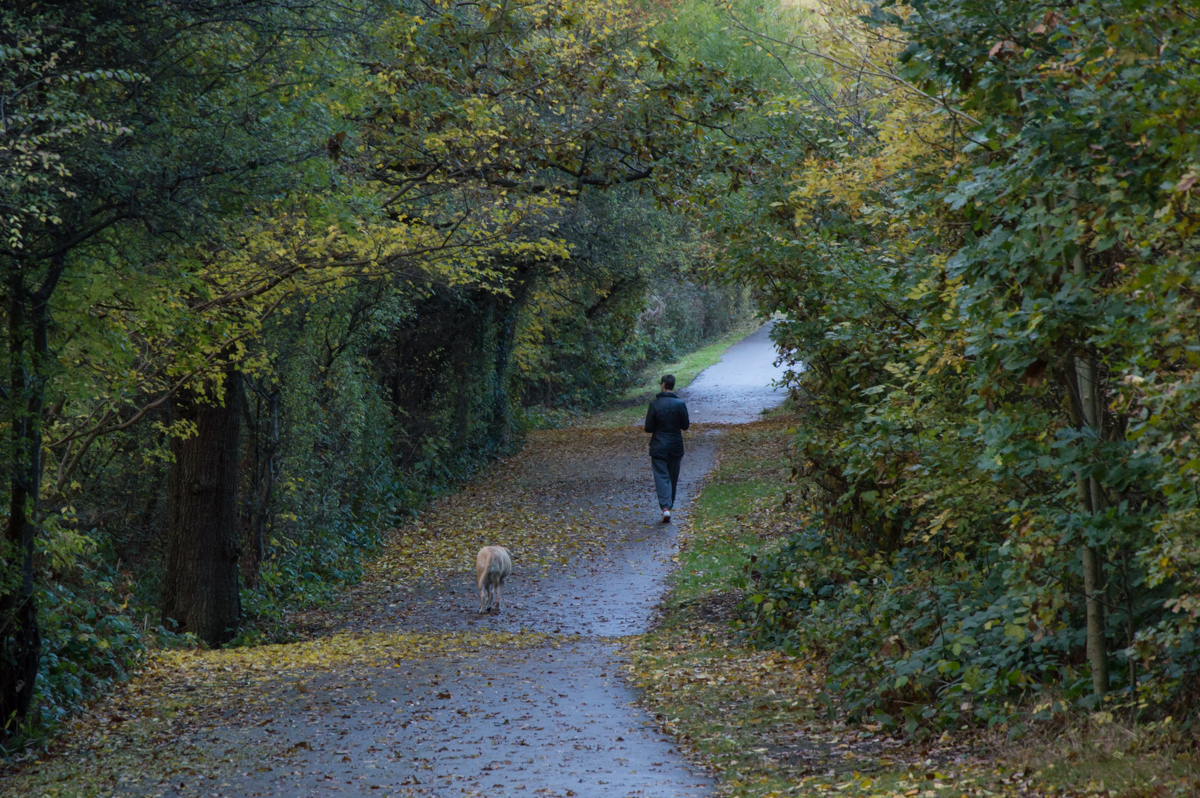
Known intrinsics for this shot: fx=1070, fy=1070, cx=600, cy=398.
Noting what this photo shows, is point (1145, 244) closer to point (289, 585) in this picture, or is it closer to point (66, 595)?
point (66, 595)

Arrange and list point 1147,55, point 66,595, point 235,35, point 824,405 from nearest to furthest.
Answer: point 1147,55 → point 235,35 → point 66,595 → point 824,405

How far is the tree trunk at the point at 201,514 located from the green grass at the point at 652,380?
2029 cm

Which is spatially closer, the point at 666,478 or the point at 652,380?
the point at 666,478

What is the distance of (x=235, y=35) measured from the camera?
7.97 metres

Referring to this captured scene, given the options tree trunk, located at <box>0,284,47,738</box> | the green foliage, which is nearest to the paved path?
tree trunk, located at <box>0,284,47,738</box>

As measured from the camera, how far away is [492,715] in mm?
7578

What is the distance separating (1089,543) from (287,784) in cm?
443

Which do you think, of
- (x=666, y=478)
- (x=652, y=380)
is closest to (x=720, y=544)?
(x=666, y=478)

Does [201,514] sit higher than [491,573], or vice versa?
[201,514]

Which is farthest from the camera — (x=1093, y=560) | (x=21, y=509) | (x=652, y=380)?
(x=652, y=380)

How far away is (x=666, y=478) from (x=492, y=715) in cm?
977

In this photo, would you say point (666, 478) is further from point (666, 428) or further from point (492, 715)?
point (492, 715)

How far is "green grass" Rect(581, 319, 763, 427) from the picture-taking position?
1346 inches

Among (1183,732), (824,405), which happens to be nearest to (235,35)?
(824,405)
